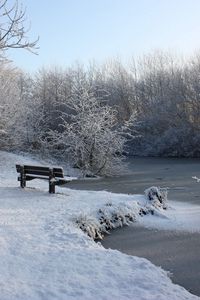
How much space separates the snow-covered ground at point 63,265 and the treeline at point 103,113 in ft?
18.7

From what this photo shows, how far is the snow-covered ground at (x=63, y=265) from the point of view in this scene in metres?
6.00

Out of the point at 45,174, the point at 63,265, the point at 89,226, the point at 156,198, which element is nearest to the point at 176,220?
the point at 156,198

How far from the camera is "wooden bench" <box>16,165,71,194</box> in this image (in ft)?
46.3

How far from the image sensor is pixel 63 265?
7.12m

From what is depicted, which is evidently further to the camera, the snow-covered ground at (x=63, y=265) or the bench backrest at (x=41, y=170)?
the bench backrest at (x=41, y=170)

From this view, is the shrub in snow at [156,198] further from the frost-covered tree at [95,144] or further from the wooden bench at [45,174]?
the frost-covered tree at [95,144]

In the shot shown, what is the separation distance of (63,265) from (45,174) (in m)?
7.58

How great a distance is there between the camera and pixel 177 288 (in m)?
6.52

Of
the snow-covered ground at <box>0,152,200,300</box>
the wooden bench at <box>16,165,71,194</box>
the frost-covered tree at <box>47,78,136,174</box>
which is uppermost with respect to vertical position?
the frost-covered tree at <box>47,78,136,174</box>

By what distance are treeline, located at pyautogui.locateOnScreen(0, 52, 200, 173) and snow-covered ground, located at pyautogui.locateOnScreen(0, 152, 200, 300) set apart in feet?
18.7

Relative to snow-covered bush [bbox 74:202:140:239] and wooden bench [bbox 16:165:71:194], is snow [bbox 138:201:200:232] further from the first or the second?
wooden bench [bbox 16:165:71:194]

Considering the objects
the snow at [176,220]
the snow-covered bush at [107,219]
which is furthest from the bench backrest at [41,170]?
the snow at [176,220]

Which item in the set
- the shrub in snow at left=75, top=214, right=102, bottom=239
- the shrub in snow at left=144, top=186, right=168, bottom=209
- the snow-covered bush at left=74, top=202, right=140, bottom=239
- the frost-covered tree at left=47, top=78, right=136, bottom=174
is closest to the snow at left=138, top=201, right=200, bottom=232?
the shrub in snow at left=144, top=186, right=168, bottom=209

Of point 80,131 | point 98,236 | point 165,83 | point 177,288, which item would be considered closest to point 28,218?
point 98,236
